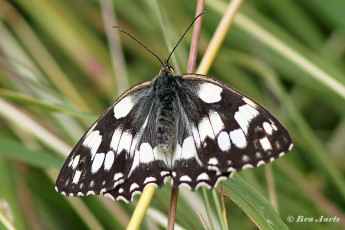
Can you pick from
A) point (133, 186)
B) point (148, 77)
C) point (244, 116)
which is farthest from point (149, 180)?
point (148, 77)

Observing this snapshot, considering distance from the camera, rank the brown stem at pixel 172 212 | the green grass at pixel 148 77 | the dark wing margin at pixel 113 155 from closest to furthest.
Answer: the brown stem at pixel 172 212, the dark wing margin at pixel 113 155, the green grass at pixel 148 77

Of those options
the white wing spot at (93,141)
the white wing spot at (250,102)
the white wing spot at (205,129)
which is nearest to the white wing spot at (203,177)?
the white wing spot at (205,129)

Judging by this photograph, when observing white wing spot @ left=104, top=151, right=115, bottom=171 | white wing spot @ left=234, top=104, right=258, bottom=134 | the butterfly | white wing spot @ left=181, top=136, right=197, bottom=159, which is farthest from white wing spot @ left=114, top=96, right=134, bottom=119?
white wing spot @ left=234, top=104, right=258, bottom=134

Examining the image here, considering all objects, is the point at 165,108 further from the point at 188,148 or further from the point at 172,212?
the point at 172,212

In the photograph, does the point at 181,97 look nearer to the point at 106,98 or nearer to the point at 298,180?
the point at 298,180

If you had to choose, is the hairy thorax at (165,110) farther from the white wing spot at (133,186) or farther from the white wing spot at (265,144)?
the white wing spot at (265,144)

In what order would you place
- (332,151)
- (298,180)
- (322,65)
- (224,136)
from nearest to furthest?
(224,136)
(322,65)
(298,180)
(332,151)

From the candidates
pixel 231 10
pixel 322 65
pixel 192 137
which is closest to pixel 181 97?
pixel 192 137
